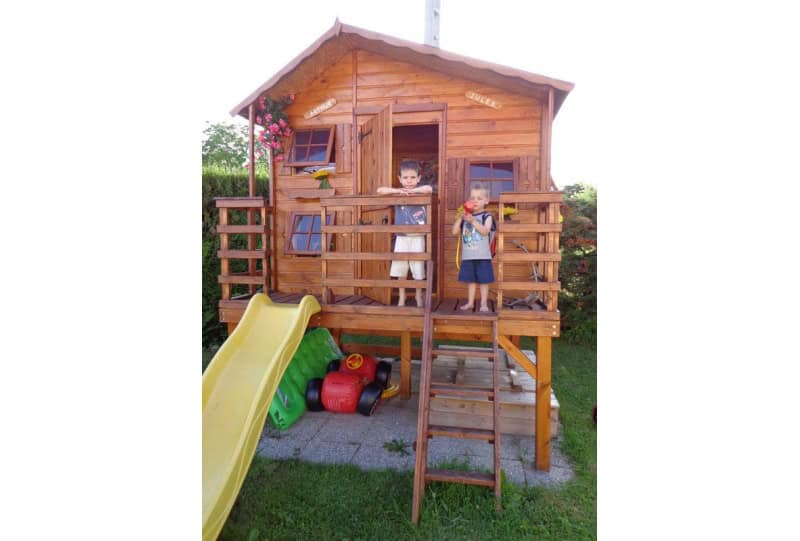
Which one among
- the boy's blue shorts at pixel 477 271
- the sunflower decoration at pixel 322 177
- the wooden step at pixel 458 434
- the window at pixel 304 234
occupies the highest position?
the sunflower decoration at pixel 322 177

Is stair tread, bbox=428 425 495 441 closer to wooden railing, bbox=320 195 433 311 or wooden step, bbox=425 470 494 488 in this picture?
wooden step, bbox=425 470 494 488

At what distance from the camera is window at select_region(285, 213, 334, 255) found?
576 centimetres

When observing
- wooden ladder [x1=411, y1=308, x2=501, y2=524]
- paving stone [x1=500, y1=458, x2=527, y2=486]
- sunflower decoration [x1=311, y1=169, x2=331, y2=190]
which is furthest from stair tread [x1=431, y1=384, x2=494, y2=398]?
sunflower decoration [x1=311, y1=169, x2=331, y2=190]

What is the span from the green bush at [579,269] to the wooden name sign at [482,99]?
188 inches

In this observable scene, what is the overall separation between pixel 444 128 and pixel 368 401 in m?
3.86

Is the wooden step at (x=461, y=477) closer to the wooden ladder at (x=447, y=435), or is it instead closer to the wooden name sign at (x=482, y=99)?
the wooden ladder at (x=447, y=435)

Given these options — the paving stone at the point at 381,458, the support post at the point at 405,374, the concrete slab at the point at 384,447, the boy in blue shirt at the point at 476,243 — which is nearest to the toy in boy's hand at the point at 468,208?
the boy in blue shirt at the point at 476,243

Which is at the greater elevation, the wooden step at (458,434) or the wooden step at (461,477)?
the wooden step at (458,434)

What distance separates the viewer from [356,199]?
445 centimetres

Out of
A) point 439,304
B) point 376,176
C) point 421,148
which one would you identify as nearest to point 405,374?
point 439,304

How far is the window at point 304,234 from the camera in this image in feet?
18.9

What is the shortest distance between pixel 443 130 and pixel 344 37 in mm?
1840

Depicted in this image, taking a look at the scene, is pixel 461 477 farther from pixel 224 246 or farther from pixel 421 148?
pixel 421 148

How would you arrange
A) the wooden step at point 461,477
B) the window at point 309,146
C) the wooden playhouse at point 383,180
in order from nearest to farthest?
1. the wooden step at point 461,477
2. the wooden playhouse at point 383,180
3. the window at point 309,146
